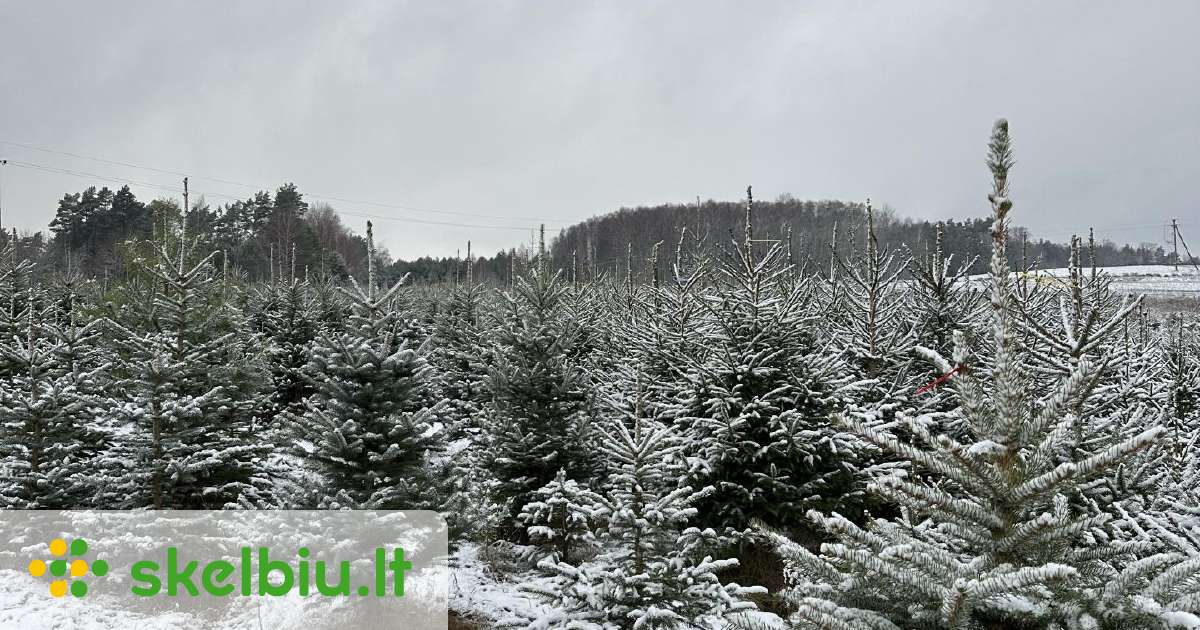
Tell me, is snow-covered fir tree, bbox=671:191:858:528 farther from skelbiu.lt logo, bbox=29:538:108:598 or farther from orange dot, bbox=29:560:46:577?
orange dot, bbox=29:560:46:577

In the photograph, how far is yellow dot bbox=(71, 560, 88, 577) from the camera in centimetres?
746

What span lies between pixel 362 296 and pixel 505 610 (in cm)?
390

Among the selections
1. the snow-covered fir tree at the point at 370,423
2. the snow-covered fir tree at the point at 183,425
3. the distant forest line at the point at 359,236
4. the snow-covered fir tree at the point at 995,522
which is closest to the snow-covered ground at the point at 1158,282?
the distant forest line at the point at 359,236

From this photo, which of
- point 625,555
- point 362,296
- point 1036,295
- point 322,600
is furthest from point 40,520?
point 1036,295

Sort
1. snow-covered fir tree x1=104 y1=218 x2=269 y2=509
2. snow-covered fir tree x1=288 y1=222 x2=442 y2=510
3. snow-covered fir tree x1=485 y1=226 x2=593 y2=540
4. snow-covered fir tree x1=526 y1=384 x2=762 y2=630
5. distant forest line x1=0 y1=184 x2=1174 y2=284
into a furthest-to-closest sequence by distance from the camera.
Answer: distant forest line x1=0 y1=184 x2=1174 y2=284, snow-covered fir tree x1=485 y1=226 x2=593 y2=540, snow-covered fir tree x1=104 y1=218 x2=269 y2=509, snow-covered fir tree x1=288 y1=222 x2=442 y2=510, snow-covered fir tree x1=526 y1=384 x2=762 y2=630

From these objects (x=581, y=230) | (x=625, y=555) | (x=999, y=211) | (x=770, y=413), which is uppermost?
(x=581, y=230)

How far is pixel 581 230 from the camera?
82.4 metres

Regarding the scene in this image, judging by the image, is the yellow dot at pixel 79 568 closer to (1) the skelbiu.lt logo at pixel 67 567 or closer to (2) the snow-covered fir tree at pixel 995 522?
(1) the skelbiu.lt logo at pixel 67 567

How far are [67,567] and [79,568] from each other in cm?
16

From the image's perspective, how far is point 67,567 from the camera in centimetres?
751

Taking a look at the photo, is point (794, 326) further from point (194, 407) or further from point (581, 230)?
point (581, 230)

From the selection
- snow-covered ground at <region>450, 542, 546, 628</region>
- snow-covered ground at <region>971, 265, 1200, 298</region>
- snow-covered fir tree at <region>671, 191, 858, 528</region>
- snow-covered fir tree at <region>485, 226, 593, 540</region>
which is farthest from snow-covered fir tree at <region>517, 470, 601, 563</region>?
snow-covered ground at <region>971, 265, 1200, 298</region>

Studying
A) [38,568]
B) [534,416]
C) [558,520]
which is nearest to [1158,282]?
[558,520]

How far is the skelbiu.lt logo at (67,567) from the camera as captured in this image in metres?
7.31
